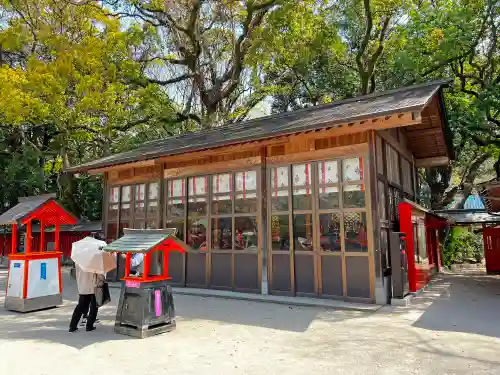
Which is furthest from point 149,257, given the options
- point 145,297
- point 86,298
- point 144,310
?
point 86,298

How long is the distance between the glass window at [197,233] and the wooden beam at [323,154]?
100 inches

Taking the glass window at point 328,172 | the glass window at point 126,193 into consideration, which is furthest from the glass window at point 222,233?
the glass window at point 126,193

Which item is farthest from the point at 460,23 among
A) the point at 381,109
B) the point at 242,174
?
the point at 242,174

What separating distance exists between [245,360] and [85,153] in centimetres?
2133

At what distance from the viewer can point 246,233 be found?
9.30 metres

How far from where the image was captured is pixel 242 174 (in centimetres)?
952

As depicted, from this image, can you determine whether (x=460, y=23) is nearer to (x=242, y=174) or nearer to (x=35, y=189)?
(x=242, y=174)

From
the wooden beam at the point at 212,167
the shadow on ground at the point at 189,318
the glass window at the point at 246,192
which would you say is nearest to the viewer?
the shadow on ground at the point at 189,318

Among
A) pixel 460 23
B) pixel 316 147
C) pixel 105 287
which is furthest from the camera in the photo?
pixel 460 23

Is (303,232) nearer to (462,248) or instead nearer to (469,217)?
(469,217)

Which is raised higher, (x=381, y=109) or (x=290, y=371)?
(x=381, y=109)

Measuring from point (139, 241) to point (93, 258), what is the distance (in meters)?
0.75

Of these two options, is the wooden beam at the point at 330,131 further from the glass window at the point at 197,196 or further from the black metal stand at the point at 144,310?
the black metal stand at the point at 144,310

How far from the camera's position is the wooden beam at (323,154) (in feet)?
A: 26.3
